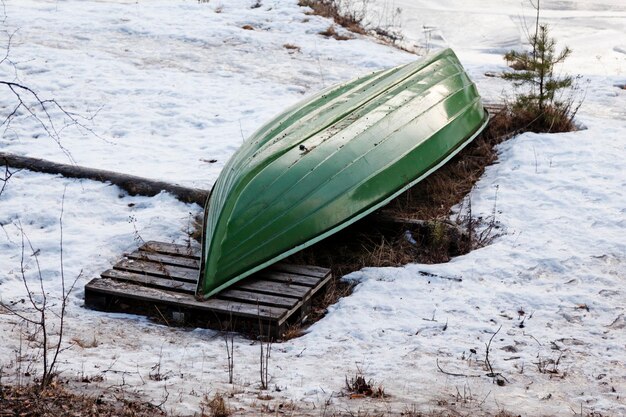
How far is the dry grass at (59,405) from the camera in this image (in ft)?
12.4

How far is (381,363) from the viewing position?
15.8ft

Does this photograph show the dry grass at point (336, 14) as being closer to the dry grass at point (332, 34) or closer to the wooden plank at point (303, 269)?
the dry grass at point (332, 34)

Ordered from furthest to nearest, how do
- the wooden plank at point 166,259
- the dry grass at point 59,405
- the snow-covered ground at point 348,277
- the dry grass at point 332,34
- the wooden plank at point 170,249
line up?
1. the dry grass at point 332,34
2. the wooden plank at point 170,249
3. the wooden plank at point 166,259
4. the snow-covered ground at point 348,277
5. the dry grass at point 59,405

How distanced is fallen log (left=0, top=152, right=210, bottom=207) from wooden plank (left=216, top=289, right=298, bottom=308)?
1762 mm

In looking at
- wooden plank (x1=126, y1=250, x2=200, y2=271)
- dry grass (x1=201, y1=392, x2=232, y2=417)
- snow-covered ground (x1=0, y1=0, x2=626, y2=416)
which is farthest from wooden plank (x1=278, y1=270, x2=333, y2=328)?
dry grass (x1=201, y1=392, x2=232, y2=417)

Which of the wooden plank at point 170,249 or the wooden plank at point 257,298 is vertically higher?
the wooden plank at point 257,298

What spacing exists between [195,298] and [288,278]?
25.7 inches

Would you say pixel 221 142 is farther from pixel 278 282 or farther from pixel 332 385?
pixel 332 385

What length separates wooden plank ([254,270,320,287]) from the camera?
18.6 ft

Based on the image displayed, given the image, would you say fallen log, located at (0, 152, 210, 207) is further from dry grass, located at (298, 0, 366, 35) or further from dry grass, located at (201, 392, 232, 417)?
dry grass, located at (298, 0, 366, 35)

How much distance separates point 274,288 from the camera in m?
5.61

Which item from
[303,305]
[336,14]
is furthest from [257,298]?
[336,14]

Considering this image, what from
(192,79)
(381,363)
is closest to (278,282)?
(381,363)

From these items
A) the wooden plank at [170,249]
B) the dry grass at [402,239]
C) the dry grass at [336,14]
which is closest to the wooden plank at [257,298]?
the dry grass at [402,239]
